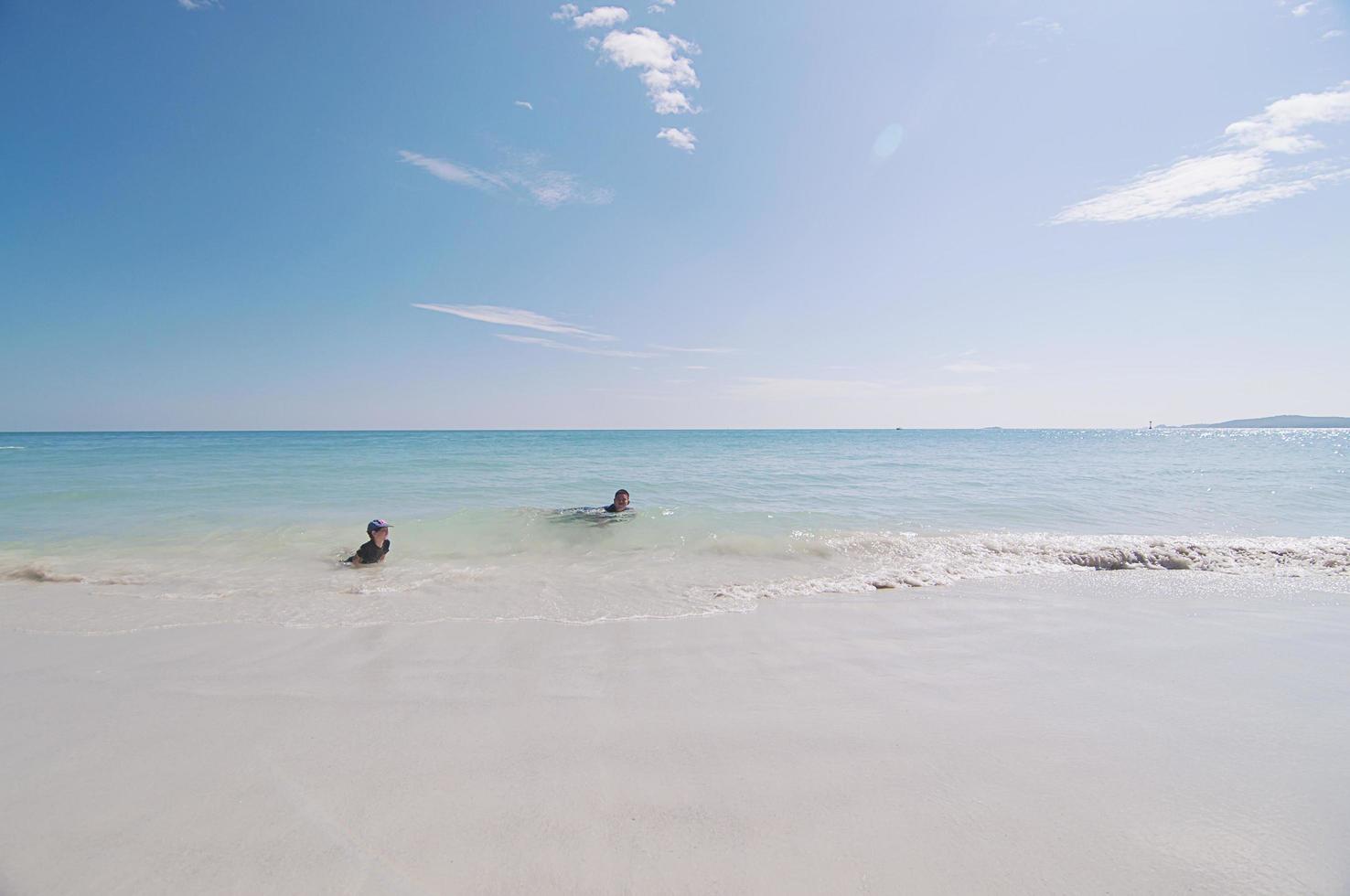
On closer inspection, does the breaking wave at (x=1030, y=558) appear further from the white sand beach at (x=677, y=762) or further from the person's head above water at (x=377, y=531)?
the person's head above water at (x=377, y=531)

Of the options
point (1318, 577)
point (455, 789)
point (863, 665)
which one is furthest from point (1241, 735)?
point (1318, 577)

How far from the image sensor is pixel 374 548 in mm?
8219

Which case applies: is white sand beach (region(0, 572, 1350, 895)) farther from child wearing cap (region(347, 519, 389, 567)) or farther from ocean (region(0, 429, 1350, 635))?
child wearing cap (region(347, 519, 389, 567))

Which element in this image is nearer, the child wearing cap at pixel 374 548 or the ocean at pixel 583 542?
the ocean at pixel 583 542

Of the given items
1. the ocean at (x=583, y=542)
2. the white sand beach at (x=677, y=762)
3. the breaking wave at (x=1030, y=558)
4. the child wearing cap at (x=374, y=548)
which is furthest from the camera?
the child wearing cap at (x=374, y=548)

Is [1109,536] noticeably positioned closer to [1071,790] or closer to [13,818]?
[1071,790]

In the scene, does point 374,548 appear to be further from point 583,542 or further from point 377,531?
point 583,542

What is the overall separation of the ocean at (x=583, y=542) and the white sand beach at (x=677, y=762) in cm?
115

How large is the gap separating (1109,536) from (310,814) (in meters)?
11.8

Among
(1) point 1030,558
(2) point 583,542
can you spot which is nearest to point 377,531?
(2) point 583,542

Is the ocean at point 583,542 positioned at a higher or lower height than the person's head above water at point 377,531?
lower

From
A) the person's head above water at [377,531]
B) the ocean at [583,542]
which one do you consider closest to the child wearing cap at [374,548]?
the person's head above water at [377,531]

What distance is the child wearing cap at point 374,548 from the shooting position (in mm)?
8102

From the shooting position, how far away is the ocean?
6.11 m
